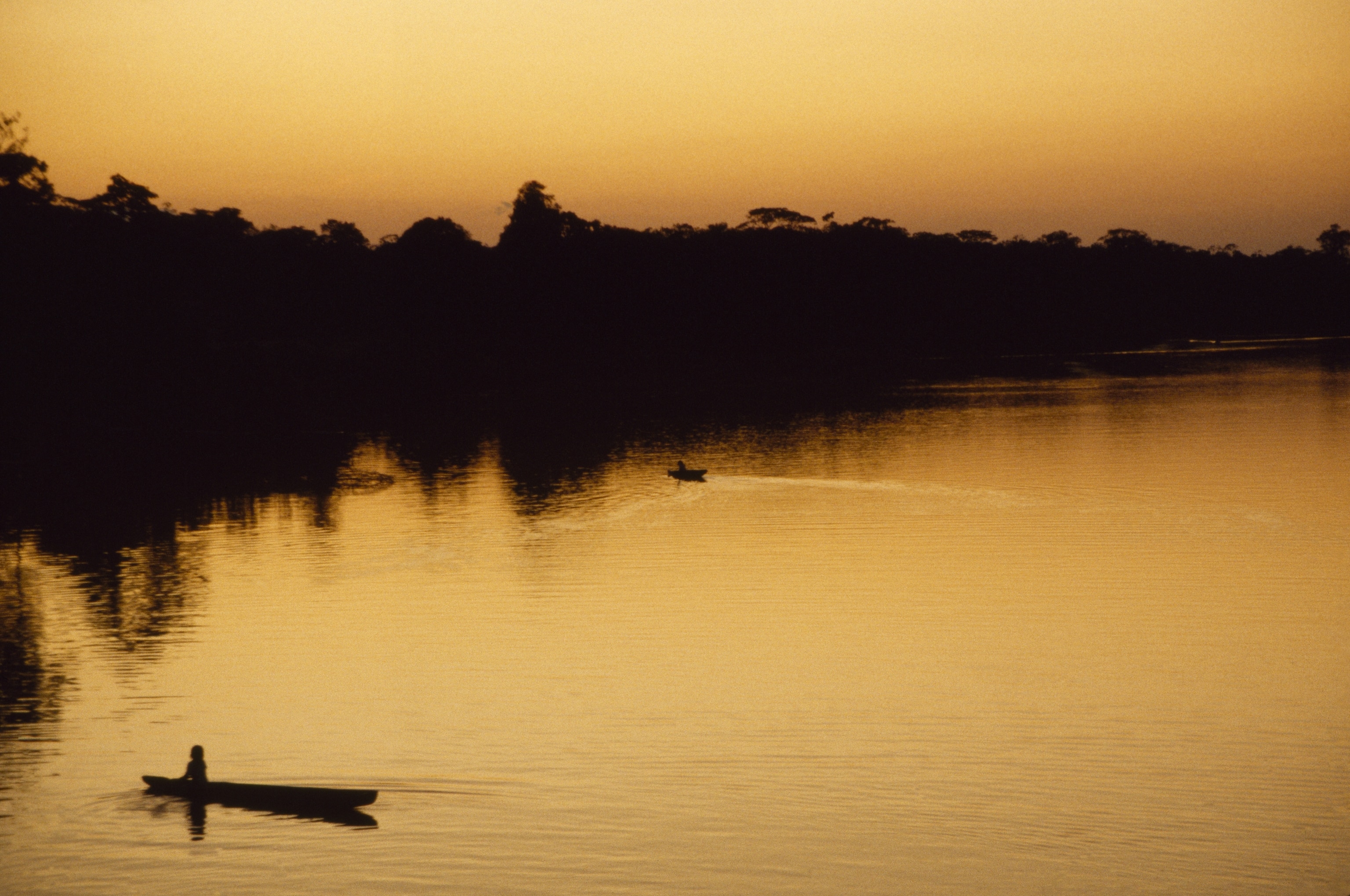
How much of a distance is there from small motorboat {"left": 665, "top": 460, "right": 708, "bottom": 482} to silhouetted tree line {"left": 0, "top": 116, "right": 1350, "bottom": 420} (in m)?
28.4

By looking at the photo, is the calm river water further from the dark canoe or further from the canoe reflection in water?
the dark canoe

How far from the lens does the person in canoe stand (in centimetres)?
1702

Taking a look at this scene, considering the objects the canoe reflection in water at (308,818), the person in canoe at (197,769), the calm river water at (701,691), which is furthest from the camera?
the person in canoe at (197,769)

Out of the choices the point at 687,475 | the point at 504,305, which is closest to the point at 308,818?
the point at 687,475

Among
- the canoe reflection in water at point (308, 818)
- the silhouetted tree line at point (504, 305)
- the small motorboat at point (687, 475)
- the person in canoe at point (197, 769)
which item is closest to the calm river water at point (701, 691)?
the canoe reflection in water at point (308, 818)

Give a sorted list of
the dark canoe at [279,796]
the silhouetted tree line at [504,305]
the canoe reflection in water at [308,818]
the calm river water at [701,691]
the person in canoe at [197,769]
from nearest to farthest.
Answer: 1. the calm river water at [701,691]
2. the canoe reflection in water at [308,818]
3. the dark canoe at [279,796]
4. the person in canoe at [197,769]
5. the silhouetted tree line at [504,305]

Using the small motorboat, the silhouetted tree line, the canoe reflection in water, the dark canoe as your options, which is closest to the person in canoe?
the dark canoe

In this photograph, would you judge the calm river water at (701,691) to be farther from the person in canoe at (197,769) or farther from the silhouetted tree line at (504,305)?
the silhouetted tree line at (504,305)

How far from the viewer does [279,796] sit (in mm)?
16797

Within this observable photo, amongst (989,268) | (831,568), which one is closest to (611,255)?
(989,268)

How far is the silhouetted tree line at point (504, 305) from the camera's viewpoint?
65.0 meters

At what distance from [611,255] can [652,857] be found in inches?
5026

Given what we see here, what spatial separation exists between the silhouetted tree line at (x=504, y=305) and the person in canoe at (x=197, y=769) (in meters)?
51.3

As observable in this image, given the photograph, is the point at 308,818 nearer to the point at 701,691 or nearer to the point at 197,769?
the point at 197,769
